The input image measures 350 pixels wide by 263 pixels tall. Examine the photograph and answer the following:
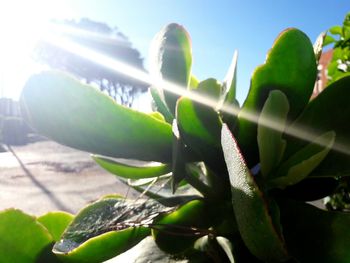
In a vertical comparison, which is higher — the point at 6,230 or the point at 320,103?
the point at 320,103

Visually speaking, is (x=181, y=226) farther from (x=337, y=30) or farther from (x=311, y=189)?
(x=337, y=30)

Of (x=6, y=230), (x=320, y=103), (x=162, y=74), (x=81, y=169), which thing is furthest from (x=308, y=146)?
(x=81, y=169)

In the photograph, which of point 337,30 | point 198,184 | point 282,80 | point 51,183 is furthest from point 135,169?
point 51,183

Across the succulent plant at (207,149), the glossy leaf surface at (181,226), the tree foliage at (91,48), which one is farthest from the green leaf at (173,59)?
the tree foliage at (91,48)

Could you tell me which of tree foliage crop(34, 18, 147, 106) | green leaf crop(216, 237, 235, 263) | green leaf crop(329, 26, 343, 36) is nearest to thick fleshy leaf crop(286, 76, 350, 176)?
green leaf crop(216, 237, 235, 263)

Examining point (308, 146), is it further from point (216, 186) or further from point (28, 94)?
point (28, 94)

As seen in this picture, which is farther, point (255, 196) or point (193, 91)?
point (193, 91)
